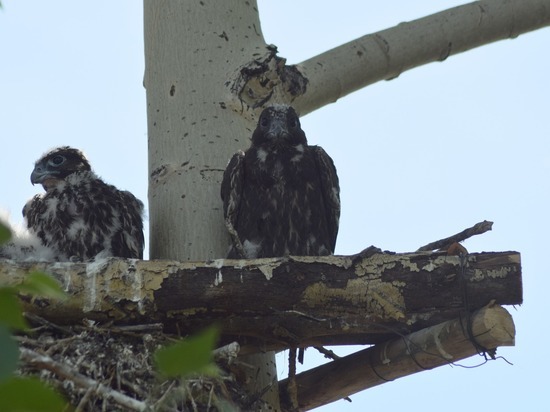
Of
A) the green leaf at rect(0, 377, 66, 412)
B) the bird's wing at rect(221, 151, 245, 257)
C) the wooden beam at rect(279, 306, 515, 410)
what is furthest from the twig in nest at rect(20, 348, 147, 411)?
the bird's wing at rect(221, 151, 245, 257)

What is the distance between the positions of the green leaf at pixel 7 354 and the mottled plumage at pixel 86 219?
382cm

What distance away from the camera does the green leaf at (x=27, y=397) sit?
1.10 metres

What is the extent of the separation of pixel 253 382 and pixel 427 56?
9.20 feet

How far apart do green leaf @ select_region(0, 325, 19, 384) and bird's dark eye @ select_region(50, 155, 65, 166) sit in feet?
15.3

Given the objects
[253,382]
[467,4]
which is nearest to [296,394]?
[253,382]

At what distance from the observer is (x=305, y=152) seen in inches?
210

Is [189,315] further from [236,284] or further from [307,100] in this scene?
[307,100]

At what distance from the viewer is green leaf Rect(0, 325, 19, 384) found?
42.9 inches

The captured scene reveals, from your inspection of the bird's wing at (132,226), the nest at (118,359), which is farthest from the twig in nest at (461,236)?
the bird's wing at (132,226)

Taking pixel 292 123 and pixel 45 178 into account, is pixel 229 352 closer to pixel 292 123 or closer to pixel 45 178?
pixel 292 123

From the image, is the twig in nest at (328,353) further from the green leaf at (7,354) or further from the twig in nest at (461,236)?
the green leaf at (7,354)

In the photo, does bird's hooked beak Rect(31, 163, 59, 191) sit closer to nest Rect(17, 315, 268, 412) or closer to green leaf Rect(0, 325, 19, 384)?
nest Rect(17, 315, 268, 412)

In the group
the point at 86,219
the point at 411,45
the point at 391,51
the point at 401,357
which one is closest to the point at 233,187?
the point at 86,219

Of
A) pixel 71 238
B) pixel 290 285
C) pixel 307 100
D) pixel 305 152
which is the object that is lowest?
pixel 290 285
